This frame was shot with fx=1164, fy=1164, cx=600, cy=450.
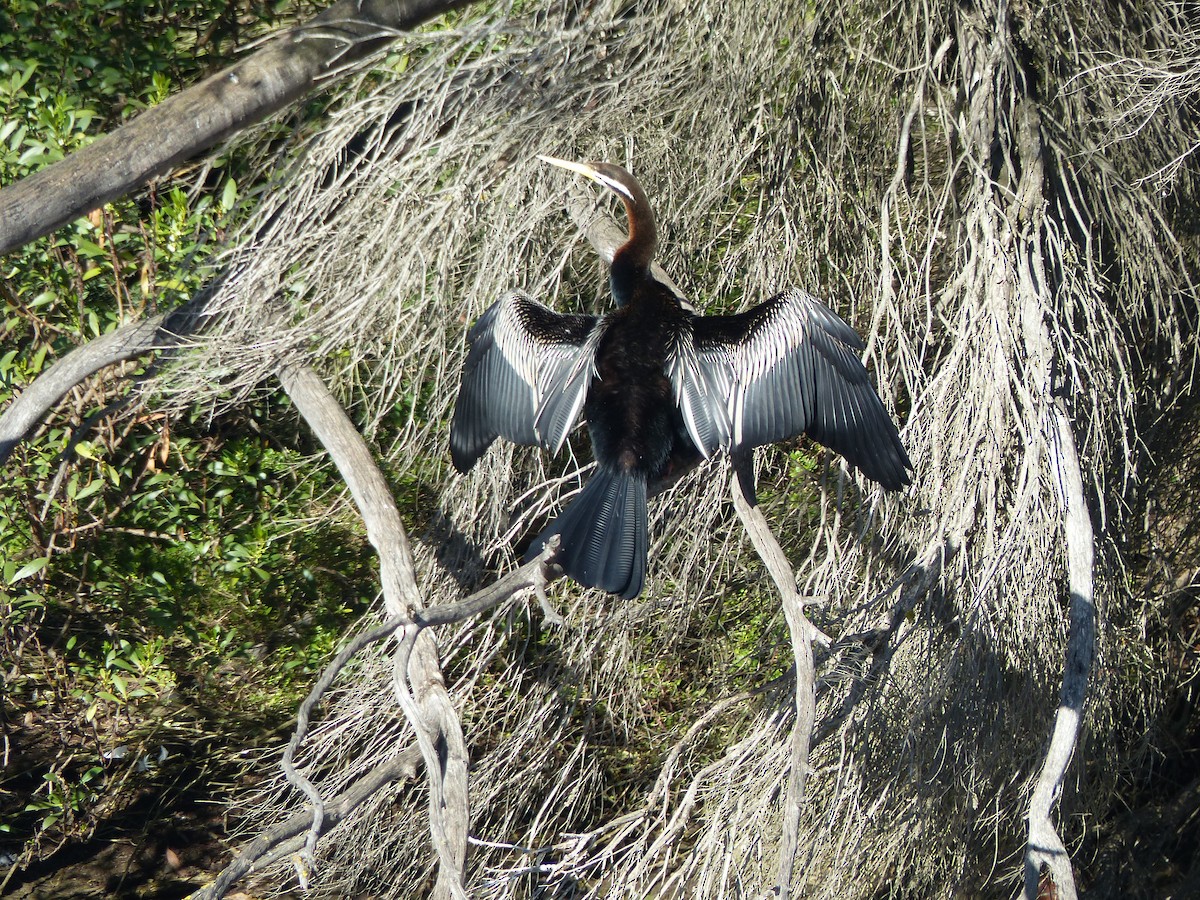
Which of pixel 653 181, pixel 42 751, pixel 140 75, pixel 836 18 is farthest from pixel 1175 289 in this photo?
pixel 42 751

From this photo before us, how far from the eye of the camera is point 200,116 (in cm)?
309

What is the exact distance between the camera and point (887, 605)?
3.07 m

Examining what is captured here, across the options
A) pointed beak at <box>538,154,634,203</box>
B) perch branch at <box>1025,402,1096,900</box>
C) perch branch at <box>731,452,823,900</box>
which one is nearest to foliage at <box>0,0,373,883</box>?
pointed beak at <box>538,154,634,203</box>

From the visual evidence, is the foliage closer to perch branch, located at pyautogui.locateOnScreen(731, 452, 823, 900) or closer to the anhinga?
the anhinga

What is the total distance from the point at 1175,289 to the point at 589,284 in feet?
6.35

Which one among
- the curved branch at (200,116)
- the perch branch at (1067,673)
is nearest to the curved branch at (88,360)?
the curved branch at (200,116)

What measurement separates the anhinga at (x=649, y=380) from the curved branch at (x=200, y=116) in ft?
2.49

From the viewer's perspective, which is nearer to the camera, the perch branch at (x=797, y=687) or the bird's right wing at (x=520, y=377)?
the perch branch at (x=797, y=687)

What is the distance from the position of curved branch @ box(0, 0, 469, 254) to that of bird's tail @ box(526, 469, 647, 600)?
4.58 feet

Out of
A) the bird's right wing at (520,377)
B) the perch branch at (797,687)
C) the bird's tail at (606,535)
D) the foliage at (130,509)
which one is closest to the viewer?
the perch branch at (797,687)

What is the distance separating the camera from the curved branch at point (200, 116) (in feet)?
9.18

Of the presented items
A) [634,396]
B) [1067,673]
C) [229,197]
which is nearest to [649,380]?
[634,396]

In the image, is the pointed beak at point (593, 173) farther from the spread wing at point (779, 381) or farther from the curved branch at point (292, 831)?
the curved branch at point (292, 831)

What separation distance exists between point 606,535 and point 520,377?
0.70 metres
